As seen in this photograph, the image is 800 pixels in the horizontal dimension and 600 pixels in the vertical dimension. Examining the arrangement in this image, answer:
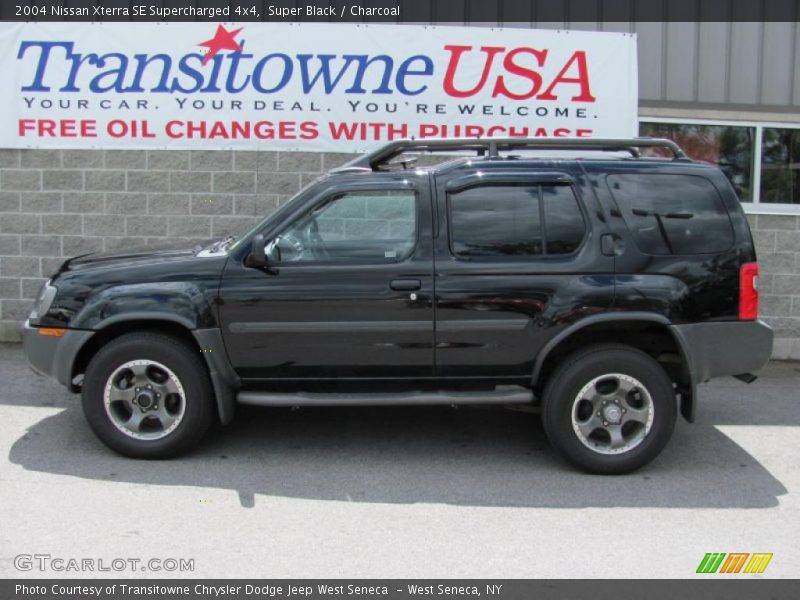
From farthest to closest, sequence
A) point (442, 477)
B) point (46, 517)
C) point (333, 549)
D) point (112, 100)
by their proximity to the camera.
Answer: point (112, 100)
point (442, 477)
point (46, 517)
point (333, 549)

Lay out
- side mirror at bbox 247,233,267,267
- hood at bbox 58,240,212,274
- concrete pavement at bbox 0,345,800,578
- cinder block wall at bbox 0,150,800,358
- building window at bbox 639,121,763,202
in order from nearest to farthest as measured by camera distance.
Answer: concrete pavement at bbox 0,345,800,578 → side mirror at bbox 247,233,267,267 → hood at bbox 58,240,212,274 → cinder block wall at bbox 0,150,800,358 → building window at bbox 639,121,763,202

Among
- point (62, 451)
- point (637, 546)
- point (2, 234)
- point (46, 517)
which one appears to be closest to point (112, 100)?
point (2, 234)

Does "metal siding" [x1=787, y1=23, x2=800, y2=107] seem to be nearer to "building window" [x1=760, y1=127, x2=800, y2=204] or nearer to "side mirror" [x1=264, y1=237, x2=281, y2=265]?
"building window" [x1=760, y1=127, x2=800, y2=204]

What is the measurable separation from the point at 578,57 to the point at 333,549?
593 cm

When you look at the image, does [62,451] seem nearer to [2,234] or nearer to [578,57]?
[2,234]

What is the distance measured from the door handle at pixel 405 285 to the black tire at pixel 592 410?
41.1 inches

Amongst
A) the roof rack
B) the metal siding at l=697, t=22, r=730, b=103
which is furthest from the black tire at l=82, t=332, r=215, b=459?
the metal siding at l=697, t=22, r=730, b=103

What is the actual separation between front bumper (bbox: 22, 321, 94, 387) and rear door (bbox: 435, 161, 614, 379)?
7.41 feet

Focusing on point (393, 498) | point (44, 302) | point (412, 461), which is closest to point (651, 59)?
point (412, 461)

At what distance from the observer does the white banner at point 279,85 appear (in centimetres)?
871

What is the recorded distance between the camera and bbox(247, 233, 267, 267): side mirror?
5.57 meters

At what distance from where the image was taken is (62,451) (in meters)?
5.99

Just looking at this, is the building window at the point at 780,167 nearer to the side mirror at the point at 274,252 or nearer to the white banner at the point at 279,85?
the white banner at the point at 279,85

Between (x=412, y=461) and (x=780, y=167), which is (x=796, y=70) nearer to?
(x=780, y=167)
